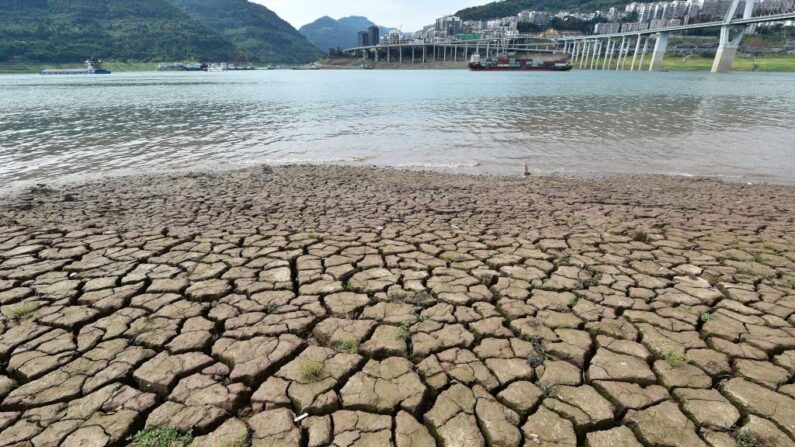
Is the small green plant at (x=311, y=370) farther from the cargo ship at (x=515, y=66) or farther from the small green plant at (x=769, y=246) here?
the cargo ship at (x=515, y=66)

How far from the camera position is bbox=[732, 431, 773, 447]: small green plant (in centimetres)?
250

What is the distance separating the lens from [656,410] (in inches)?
110

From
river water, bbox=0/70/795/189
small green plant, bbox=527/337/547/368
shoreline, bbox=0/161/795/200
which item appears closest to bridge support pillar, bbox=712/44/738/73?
river water, bbox=0/70/795/189

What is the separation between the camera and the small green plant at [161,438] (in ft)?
8.18

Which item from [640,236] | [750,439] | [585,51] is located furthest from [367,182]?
[585,51]

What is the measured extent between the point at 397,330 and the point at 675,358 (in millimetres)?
2332

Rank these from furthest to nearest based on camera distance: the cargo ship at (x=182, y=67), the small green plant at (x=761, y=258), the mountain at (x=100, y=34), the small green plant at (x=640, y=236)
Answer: the cargo ship at (x=182, y=67)
the mountain at (x=100, y=34)
the small green plant at (x=640, y=236)
the small green plant at (x=761, y=258)

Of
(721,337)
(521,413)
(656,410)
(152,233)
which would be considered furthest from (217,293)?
(721,337)

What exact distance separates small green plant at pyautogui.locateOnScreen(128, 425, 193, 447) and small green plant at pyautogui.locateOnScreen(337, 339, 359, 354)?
1.25 meters

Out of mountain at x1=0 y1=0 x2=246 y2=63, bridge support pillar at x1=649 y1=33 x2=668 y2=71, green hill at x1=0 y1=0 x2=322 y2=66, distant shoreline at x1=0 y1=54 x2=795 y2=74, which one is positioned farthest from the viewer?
mountain at x1=0 y1=0 x2=246 y2=63

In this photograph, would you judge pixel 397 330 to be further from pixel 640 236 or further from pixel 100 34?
pixel 100 34

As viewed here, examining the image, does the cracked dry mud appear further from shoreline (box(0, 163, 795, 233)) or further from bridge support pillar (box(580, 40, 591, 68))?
bridge support pillar (box(580, 40, 591, 68))

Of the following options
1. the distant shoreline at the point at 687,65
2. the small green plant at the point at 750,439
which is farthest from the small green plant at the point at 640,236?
the distant shoreline at the point at 687,65

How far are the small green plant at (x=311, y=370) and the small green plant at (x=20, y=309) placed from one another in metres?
2.87
